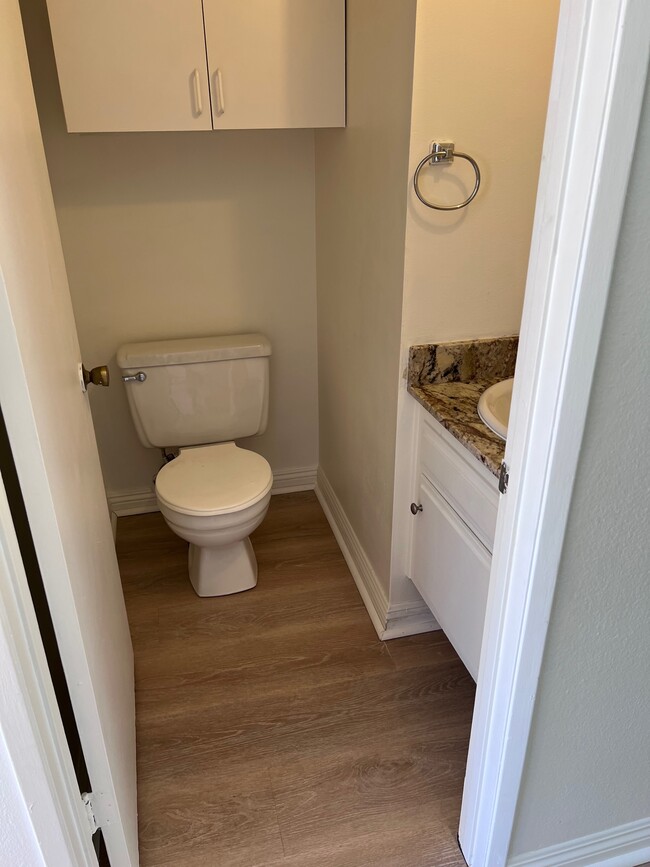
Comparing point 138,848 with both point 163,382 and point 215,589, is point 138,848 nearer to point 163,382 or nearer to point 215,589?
point 215,589

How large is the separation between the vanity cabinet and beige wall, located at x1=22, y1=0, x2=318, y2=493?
1010mm

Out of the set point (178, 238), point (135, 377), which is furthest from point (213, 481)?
point (178, 238)

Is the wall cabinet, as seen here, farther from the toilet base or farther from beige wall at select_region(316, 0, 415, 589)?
the toilet base

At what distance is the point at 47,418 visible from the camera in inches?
41.6

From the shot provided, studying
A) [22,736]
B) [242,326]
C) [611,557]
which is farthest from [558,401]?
[242,326]

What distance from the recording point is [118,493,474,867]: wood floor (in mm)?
1521

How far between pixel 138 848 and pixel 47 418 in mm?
Result: 1030

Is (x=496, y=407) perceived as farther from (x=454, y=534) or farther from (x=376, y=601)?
(x=376, y=601)

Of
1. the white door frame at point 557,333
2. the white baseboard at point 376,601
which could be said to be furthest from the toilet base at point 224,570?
the white door frame at point 557,333

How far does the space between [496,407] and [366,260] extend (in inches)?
23.9

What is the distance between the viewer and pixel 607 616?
1154mm

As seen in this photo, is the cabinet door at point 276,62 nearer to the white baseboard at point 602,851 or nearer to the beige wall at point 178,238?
the beige wall at point 178,238

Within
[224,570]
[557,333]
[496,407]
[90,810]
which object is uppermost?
[557,333]

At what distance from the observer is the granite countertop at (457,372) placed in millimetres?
1621
